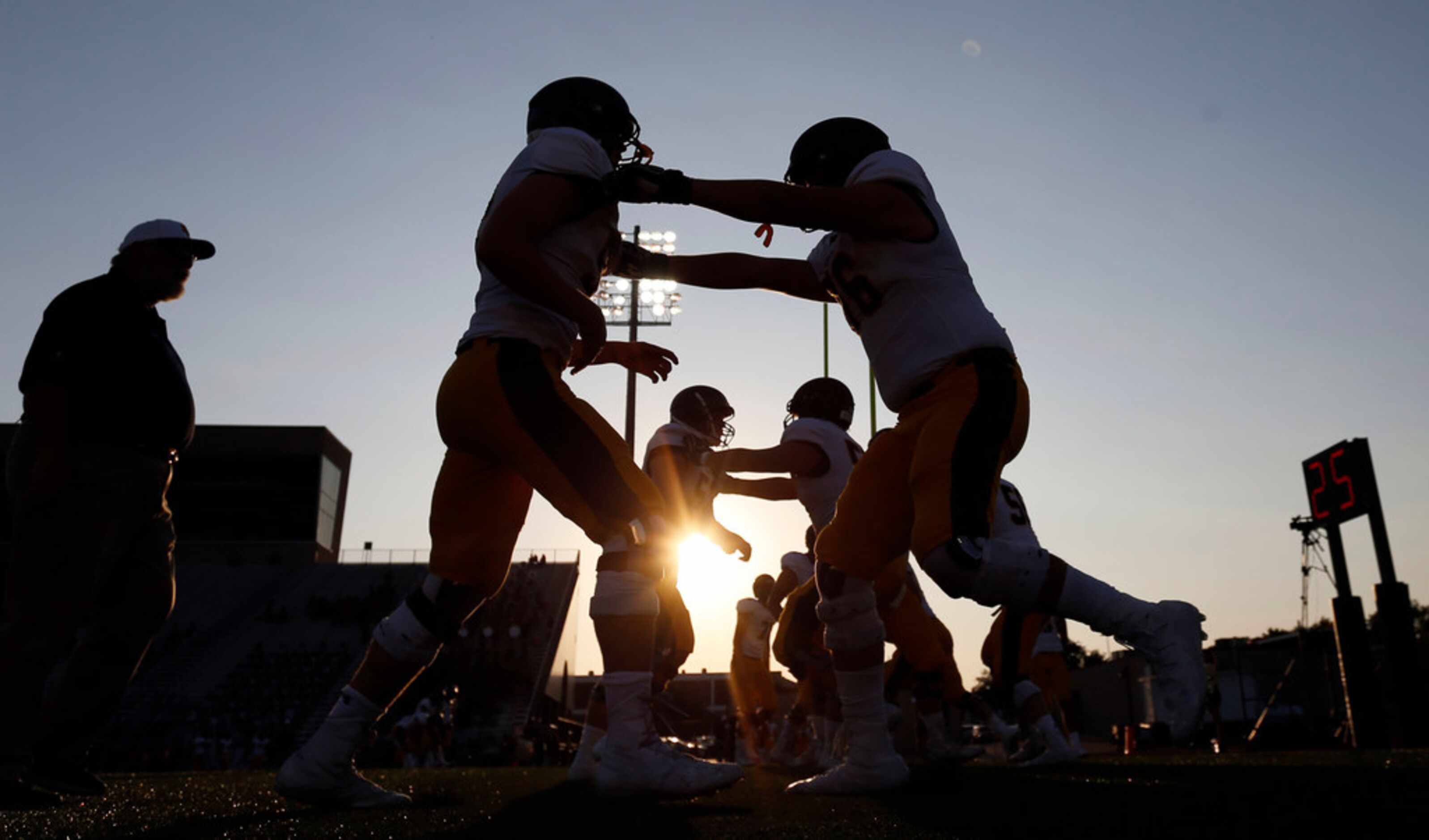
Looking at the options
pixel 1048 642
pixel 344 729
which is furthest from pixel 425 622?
pixel 1048 642

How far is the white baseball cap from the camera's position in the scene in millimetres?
4043

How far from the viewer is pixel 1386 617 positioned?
1270cm

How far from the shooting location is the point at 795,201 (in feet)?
9.32

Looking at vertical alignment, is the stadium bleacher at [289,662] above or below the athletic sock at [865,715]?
above

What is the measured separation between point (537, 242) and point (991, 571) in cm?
166

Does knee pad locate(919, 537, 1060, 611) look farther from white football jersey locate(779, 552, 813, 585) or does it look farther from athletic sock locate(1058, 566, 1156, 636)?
white football jersey locate(779, 552, 813, 585)

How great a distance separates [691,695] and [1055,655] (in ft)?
205

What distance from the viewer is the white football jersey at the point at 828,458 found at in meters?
5.05

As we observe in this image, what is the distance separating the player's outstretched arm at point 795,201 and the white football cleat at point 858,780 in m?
1.92

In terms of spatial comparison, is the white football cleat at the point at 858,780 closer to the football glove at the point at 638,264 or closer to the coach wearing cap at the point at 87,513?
the football glove at the point at 638,264

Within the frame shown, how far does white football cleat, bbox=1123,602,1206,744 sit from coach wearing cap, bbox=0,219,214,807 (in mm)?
3190

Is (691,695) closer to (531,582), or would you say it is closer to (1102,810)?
(531,582)

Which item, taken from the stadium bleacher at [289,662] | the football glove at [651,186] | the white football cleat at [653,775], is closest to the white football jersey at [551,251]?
the football glove at [651,186]

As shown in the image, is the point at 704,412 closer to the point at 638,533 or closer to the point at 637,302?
the point at 638,533
